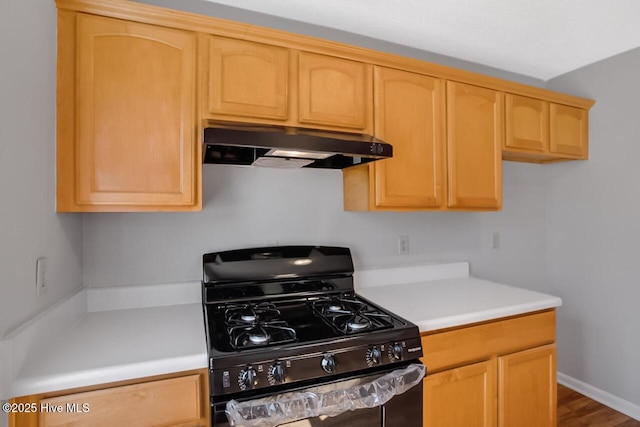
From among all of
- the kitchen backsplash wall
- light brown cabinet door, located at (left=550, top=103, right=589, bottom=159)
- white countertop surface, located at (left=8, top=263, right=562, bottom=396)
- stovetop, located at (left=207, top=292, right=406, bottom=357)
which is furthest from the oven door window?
light brown cabinet door, located at (left=550, top=103, right=589, bottom=159)

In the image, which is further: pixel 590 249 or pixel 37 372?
pixel 590 249

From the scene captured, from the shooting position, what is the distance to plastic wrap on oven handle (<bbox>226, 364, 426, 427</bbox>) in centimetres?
106

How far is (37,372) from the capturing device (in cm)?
97

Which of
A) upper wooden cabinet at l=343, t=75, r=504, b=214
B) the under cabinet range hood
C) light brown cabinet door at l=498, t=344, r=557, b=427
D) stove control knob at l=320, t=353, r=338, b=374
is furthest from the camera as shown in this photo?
upper wooden cabinet at l=343, t=75, r=504, b=214

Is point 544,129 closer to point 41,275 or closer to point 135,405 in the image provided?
point 135,405

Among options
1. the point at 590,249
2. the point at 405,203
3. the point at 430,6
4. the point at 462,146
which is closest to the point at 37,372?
the point at 405,203

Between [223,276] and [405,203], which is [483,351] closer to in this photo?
[405,203]

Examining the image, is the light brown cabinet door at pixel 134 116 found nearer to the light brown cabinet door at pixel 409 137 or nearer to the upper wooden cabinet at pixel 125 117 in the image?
the upper wooden cabinet at pixel 125 117

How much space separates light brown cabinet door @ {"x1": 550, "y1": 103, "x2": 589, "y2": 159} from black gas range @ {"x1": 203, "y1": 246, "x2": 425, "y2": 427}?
1.81m

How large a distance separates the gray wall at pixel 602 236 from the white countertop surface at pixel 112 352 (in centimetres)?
274

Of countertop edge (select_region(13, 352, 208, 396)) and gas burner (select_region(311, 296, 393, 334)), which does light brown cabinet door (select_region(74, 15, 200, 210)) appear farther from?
gas burner (select_region(311, 296, 393, 334))

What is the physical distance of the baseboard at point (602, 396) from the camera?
2.23 meters

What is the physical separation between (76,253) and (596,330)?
3.34 meters

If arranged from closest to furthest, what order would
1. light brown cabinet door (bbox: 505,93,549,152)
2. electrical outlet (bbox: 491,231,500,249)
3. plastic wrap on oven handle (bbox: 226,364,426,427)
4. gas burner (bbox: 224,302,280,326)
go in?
plastic wrap on oven handle (bbox: 226,364,426,427), gas burner (bbox: 224,302,280,326), light brown cabinet door (bbox: 505,93,549,152), electrical outlet (bbox: 491,231,500,249)
